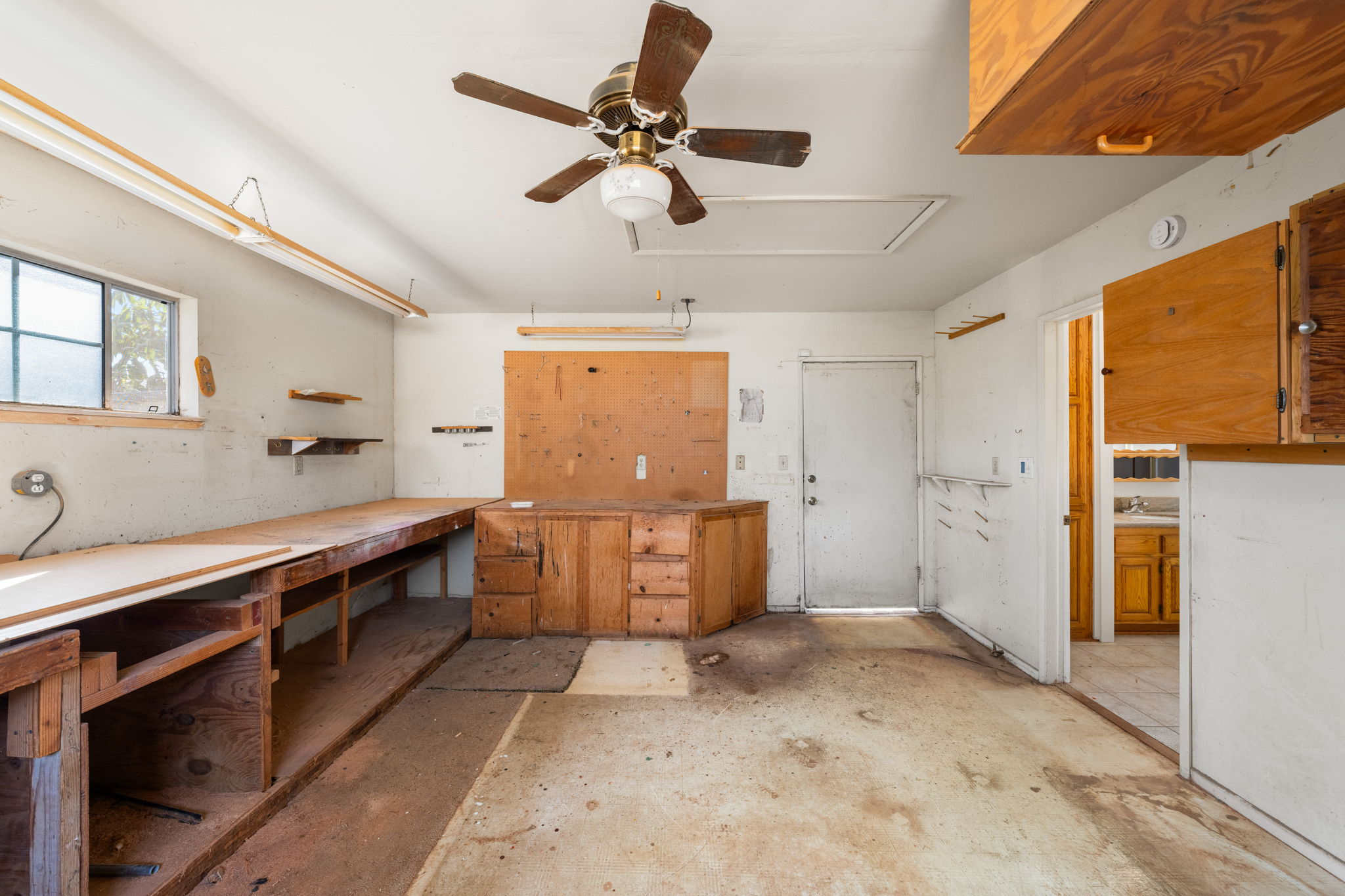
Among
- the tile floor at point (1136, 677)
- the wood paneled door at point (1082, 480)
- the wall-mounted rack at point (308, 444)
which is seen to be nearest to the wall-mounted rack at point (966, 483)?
the wood paneled door at point (1082, 480)

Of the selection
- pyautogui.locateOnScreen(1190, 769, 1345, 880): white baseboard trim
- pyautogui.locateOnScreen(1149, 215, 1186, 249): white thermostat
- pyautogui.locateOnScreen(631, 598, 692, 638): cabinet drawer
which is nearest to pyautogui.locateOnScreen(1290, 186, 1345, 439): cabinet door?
pyautogui.locateOnScreen(1149, 215, 1186, 249): white thermostat

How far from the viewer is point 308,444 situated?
283cm

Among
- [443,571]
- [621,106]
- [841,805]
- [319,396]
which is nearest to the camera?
[621,106]

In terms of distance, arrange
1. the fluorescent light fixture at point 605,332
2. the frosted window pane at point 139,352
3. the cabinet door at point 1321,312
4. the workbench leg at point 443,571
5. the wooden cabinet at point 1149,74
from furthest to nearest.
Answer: the workbench leg at point 443,571
the fluorescent light fixture at point 605,332
the frosted window pane at point 139,352
the cabinet door at point 1321,312
the wooden cabinet at point 1149,74

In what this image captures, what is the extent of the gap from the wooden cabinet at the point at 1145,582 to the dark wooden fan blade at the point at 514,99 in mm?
4193

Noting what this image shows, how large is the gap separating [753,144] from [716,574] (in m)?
2.77

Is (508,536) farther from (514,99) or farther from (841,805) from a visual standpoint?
(514,99)

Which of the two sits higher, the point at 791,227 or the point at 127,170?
the point at 791,227

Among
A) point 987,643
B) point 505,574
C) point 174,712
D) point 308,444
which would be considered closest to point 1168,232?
point 987,643

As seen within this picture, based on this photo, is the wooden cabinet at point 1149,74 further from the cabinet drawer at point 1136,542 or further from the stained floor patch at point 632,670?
the cabinet drawer at point 1136,542

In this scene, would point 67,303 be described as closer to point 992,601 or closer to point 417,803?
point 417,803

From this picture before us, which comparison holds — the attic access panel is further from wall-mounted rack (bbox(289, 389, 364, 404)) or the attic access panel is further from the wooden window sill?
the wooden window sill

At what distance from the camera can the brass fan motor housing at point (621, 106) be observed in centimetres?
129

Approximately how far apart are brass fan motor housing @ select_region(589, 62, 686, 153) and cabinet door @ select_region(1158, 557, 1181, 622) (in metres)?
4.27
